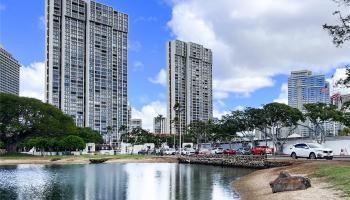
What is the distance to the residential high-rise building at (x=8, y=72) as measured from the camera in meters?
173

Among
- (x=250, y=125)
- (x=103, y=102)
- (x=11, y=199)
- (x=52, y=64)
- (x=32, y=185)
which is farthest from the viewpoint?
(x=103, y=102)

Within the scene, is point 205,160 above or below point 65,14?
below

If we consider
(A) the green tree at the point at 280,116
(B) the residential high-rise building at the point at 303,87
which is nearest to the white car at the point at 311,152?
(A) the green tree at the point at 280,116

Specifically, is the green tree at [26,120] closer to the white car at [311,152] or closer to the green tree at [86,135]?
the green tree at [86,135]

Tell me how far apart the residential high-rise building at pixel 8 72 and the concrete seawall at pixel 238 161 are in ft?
312

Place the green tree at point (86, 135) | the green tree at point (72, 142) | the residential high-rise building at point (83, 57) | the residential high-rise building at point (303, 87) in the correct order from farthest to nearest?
the residential high-rise building at point (83, 57), the green tree at point (86, 135), the residential high-rise building at point (303, 87), the green tree at point (72, 142)

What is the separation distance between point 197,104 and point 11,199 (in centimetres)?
16468

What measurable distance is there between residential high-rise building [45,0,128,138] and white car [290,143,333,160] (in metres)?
123

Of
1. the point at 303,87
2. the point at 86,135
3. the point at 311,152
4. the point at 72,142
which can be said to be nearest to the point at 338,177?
the point at 311,152

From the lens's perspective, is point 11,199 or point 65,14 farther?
point 65,14

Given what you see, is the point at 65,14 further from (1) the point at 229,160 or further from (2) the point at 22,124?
(1) the point at 229,160

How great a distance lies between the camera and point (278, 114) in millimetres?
109812

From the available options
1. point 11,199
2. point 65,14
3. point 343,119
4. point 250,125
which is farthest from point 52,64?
point 11,199

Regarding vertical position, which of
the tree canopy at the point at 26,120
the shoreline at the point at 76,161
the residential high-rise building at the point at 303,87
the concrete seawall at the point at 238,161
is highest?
the residential high-rise building at the point at 303,87
